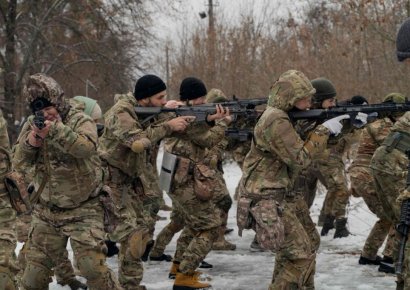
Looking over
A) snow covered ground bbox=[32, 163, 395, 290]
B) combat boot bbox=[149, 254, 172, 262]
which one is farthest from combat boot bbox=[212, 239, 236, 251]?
combat boot bbox=[149, 254, 172, 262]

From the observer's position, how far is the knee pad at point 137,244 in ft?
18.4

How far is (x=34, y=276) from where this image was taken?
4953 millimetres

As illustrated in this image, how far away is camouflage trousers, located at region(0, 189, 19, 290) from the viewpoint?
429cm

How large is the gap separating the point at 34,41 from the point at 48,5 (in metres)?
1.93

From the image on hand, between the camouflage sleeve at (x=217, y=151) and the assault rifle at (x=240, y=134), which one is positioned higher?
the assault rifle at (x=240, y=134)

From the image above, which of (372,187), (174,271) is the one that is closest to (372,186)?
(372,187)

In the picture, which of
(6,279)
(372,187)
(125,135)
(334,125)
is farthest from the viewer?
(372,187)

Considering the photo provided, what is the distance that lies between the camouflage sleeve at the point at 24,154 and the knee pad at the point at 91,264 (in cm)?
85

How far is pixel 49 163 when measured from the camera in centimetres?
Answer: 495

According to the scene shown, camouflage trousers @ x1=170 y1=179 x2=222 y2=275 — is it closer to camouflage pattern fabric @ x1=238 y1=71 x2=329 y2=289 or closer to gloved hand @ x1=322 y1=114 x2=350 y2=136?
camouflage pattern fabric @ x1=238 y1=71 x2=329 y2=289

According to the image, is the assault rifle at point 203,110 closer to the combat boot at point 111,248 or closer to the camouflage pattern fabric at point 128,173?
the camouflage pattern fabric at point 128,173

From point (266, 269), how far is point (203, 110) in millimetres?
2192

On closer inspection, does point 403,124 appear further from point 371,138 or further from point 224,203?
point 224,203

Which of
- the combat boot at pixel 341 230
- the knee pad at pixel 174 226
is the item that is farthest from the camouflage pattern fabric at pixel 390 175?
the combat boot at pixel 341 230
